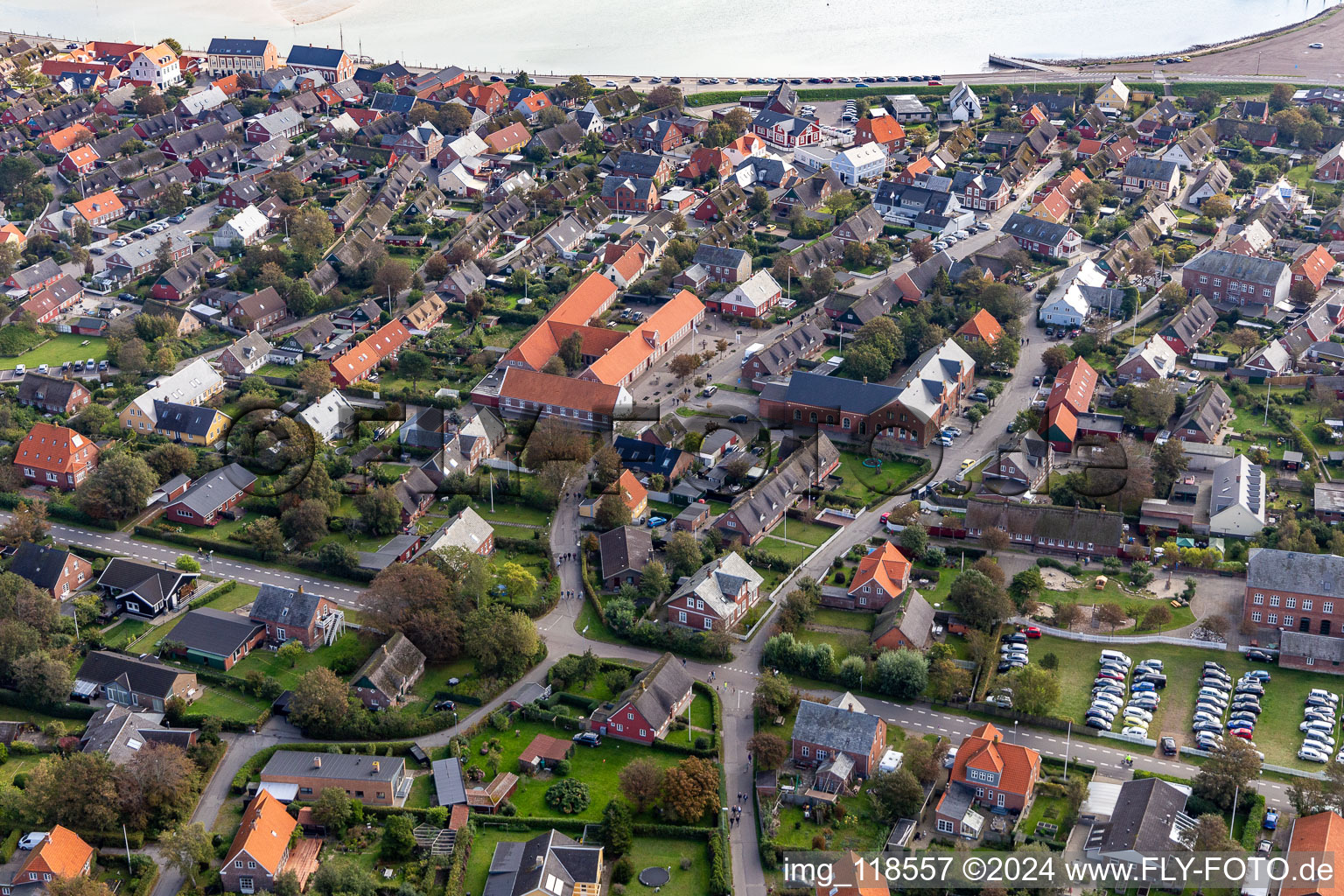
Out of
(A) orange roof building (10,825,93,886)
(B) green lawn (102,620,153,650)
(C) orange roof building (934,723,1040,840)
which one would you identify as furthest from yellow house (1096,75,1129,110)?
(A) orange roof building (10,825,93,886)

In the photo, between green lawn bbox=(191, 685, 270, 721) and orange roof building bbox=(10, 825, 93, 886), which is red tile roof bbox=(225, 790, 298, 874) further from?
green lawn bbox=(191, 685, 270, 721)

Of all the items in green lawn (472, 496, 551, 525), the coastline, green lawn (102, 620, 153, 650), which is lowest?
green lawn (102, 620, 153, 650)

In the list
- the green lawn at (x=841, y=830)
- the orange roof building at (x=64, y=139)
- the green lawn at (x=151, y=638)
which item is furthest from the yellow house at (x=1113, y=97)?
the green lawn at (x=151, y=638)

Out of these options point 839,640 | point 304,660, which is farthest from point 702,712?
point 304,660

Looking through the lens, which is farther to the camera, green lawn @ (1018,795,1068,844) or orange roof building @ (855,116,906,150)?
orange roof building @ (855,116,906,150)

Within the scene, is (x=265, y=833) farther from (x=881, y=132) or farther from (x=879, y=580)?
(x=881, y=132)

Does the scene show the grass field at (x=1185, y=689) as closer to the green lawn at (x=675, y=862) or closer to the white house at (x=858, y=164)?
the green lawn at (x=675, y=862)

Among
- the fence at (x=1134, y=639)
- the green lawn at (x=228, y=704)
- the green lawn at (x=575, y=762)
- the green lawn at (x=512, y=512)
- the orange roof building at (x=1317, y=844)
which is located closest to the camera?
the orange roof building at (x=1317, y=844)

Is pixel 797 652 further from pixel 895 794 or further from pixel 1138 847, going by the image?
pixel 1138 847
